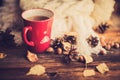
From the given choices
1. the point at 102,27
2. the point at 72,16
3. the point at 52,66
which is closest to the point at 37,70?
the point at 52,66

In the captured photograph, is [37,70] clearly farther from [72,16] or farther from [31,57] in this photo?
[72,16]

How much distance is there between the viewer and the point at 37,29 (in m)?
1.01

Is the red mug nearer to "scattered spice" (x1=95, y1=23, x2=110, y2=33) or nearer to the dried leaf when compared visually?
the dried leaf

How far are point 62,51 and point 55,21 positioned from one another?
0.17m

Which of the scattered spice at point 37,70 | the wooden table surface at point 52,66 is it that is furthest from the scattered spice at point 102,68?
the scattered spice at point 37,70

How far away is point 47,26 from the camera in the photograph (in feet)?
3.36

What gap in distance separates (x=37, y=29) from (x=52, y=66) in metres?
0.17

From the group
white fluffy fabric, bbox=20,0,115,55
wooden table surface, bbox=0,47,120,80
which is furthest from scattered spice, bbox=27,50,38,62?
white fluffy fabric, bbox=20,0,115,55

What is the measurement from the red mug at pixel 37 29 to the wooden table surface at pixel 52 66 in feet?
0.19

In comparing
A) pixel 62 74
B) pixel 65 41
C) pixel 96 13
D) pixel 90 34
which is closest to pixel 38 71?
pixel 62 74

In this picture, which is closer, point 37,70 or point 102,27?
point 37,70

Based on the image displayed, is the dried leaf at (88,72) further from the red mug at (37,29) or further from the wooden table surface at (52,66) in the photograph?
the red mug at (37,29)

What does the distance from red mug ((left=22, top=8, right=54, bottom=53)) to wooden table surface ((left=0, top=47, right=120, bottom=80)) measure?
6 centimetres

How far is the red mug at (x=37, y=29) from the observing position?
39.5 inches
